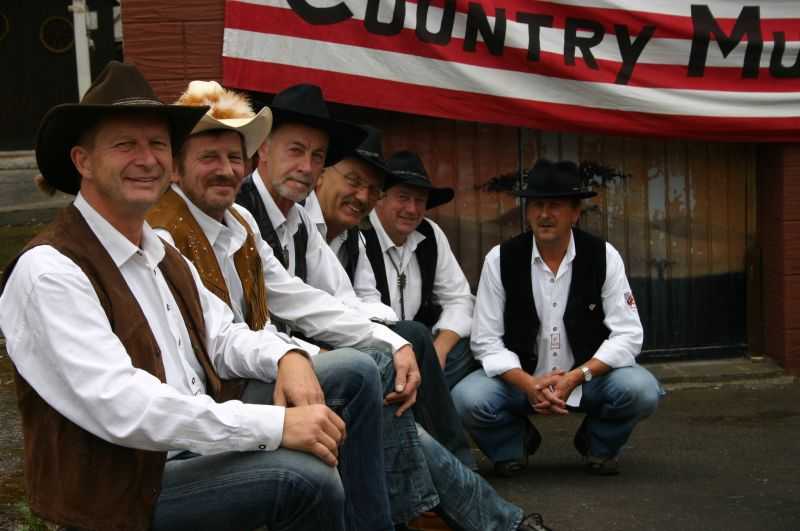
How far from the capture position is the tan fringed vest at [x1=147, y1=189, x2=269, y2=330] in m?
3.94

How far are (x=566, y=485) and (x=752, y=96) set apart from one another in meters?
2.62

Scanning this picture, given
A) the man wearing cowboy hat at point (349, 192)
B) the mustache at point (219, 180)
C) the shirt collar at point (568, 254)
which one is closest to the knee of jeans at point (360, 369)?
the mustache at point (219, 180)

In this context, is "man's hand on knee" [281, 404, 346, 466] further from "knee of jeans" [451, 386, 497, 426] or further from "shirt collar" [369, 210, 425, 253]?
"shirt collar" [369, 210, 425, 253]

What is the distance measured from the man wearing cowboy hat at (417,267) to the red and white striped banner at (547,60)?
0.72m

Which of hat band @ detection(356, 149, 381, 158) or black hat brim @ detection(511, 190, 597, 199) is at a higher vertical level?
hat band @ detection(356, 149, 381, 158)

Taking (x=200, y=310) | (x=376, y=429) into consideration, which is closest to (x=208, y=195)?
(x=200, y=310)

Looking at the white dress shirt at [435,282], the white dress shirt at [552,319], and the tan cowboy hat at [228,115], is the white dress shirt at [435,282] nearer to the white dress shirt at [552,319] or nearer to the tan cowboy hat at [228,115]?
the white dress shirt at [552,319]

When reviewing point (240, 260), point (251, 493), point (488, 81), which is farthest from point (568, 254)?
point (251, 493)

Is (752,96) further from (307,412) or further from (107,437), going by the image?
(107,437)

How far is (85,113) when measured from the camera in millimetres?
3115

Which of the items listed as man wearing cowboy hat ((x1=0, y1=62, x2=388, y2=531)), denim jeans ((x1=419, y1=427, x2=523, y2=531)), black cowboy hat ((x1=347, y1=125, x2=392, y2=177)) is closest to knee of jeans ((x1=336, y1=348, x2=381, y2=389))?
man wearing cowboy hat ((x1=0, y1=62, x2=388, y2=531))

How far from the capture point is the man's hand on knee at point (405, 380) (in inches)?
163

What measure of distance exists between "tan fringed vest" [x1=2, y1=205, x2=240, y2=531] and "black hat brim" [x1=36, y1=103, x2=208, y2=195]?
0.15m

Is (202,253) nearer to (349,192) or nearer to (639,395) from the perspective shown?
(349,192)
